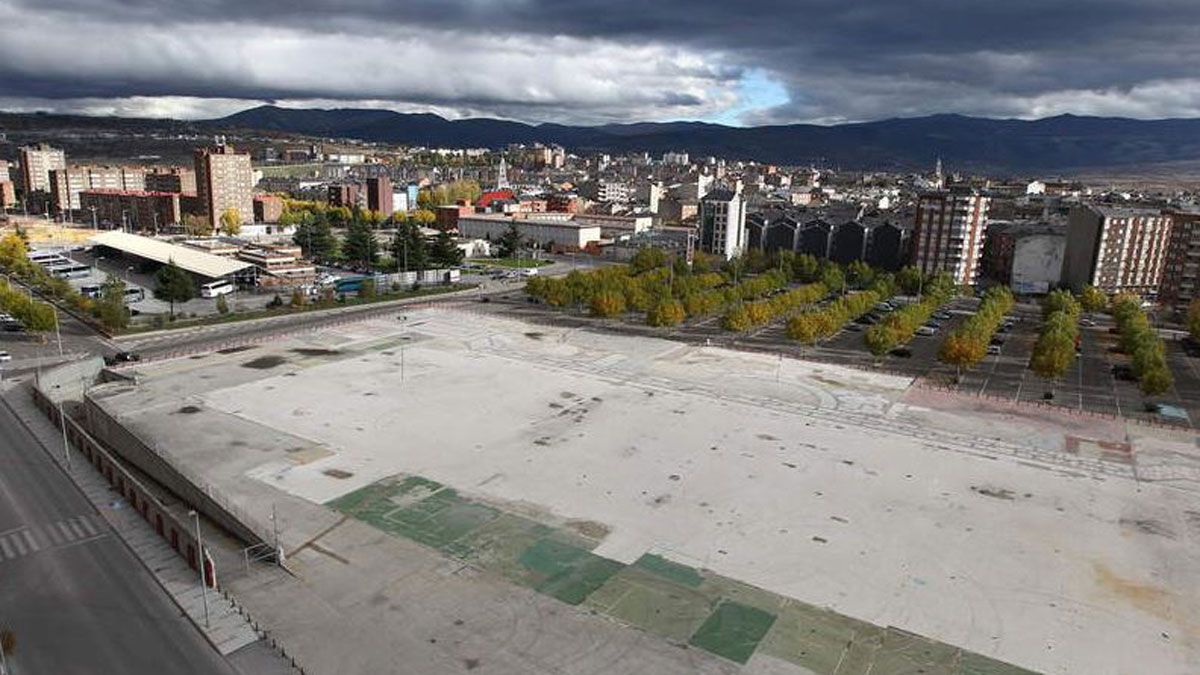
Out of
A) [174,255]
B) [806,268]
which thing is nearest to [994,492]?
[806,268]

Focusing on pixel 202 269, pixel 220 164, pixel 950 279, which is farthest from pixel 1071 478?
pixel 220 164

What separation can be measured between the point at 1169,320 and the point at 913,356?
3872 centimetres

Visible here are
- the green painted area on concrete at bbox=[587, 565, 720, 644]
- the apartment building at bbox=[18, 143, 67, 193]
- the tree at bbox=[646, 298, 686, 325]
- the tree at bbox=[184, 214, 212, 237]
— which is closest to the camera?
the green painted area on concrete at bbox=[587, 565, 720, 644]

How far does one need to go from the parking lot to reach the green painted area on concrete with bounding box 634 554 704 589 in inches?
1201

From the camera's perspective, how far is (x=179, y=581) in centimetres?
2439

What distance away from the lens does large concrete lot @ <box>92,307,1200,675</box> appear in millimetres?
22688

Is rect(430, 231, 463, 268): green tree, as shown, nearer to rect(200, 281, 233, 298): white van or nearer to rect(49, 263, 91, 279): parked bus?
rect(200, 281, 233, 298): white van

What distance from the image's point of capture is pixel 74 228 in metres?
127

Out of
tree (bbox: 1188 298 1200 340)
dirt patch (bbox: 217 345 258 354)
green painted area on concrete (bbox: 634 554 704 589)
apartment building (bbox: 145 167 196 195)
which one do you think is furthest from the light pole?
apartment building (bbox: 145 167 196 195)

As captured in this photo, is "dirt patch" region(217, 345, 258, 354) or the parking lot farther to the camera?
"dirt patch" region(217, 345, 258, 354)

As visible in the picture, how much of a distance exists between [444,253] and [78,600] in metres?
74.6

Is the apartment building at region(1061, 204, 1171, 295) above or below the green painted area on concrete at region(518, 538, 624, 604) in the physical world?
above

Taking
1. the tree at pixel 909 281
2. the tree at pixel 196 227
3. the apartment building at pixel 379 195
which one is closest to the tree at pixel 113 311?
the tree at pixel 196 227

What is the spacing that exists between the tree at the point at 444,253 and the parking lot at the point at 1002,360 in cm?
2096
